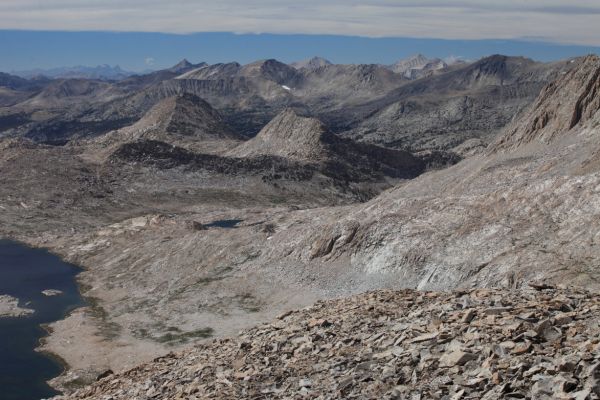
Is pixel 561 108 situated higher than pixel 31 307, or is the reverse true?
pixel 561 108

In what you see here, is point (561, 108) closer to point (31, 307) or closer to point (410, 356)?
point (31, 307)

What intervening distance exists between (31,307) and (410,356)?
2757 inches

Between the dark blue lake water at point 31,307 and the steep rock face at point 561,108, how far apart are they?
6807 centimetres

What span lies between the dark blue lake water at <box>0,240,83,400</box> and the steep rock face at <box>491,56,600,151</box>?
223 ft

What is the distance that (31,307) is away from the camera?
8556cm

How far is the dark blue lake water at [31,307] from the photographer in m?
61.2

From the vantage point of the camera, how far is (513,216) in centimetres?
6725

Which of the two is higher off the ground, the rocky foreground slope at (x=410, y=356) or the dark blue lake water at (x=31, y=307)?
→ the rocky foreground slope at (x=410, y=356)

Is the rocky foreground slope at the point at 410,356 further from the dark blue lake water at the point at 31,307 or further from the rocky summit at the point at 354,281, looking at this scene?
the dark blue lake water at the point at 31,307

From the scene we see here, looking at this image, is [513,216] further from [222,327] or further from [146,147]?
[146,147]

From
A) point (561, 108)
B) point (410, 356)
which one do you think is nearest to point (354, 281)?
point (410, 356)

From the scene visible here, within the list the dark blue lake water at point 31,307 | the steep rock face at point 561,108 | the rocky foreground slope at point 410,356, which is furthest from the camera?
the steep rock face at point 561,108

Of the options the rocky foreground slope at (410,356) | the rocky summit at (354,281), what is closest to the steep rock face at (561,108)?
the rocky summit at (354,281)

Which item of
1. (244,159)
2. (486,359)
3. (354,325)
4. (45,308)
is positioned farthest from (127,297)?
(244,159)
